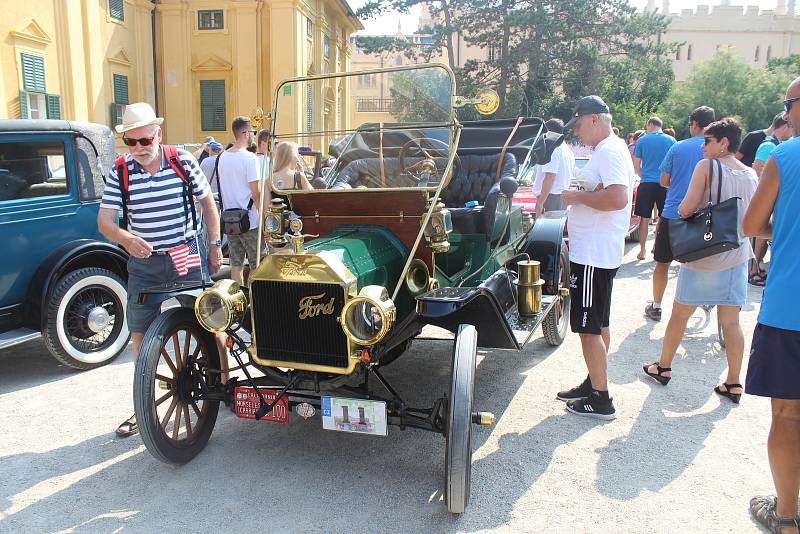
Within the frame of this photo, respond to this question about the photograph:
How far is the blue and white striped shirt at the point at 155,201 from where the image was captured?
360 cm

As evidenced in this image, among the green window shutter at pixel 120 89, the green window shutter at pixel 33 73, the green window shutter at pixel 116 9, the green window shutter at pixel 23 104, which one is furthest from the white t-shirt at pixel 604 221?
the green window shutter at pixel 116 9

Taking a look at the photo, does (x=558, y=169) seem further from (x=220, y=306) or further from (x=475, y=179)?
(x=220, y=306)

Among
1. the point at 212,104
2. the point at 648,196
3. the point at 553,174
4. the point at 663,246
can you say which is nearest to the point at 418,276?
the point at 663,246

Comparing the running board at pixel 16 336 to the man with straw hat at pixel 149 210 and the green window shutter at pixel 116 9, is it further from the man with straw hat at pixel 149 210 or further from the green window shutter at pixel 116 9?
the green window shutter at pixel 116 9

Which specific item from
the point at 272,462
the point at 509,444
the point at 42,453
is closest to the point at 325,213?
the point at 272,462

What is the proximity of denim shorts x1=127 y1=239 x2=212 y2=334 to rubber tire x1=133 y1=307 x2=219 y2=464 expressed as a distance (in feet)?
1.43

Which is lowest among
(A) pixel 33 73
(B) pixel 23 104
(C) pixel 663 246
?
(C) pixel 663 246

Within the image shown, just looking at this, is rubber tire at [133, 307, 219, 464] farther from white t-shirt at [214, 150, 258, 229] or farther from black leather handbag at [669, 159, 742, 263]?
black leather handbag at [669, 159, 742, 263]

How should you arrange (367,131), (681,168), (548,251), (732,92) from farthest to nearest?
(732,92)
(681,168)
(548,251)
(367,131)

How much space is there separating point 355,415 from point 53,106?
1204 centimetres

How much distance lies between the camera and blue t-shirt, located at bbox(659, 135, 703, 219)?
5.38 m

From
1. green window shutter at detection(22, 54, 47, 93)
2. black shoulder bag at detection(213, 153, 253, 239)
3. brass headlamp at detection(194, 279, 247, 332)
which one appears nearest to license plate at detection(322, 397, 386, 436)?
brass headlamp at detection(194, 279, 247, 332)

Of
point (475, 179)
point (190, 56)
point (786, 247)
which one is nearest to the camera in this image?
point (786, 247)

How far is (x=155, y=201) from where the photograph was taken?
3.63 meters
